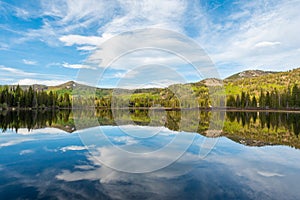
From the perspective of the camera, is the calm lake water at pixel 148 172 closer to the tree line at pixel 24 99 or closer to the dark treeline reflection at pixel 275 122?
the dark treeline reflection at pixel 275 122

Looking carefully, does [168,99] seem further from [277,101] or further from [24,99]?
[24,99]

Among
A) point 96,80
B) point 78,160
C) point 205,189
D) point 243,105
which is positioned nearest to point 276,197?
point 205,189

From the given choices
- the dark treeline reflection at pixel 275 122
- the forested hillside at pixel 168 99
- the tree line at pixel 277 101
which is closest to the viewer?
the dark treeline reflection at pixel 275 122

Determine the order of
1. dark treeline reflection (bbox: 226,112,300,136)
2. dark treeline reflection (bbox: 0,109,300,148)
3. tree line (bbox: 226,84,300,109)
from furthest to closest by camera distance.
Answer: tree line (bbox: 226,84,300,109) → dark treeline reflection (bbox: 226,112,300,136) → dark treeline reflection (bbox: 0,109,300,148)

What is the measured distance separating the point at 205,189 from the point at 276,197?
101 inches

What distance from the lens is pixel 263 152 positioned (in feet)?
56.7

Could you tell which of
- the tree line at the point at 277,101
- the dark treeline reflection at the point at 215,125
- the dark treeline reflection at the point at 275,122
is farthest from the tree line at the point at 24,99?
the tree line at the point at 277,101

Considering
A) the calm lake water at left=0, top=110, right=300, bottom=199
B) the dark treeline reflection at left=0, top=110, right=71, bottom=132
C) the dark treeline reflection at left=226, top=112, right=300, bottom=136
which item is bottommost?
the dark treeline reflection at left=226, top=112, right=300, bottom=136

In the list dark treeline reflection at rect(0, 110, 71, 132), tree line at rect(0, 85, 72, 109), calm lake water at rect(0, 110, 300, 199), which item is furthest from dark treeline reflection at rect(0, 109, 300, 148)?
tree line at rect(0, 85, 72, 109)

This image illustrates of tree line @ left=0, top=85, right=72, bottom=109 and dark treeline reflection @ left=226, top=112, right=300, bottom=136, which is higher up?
tree line @ left=0, top=85, right=72, bottom=109

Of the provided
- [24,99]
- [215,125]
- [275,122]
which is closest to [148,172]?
[215,125]

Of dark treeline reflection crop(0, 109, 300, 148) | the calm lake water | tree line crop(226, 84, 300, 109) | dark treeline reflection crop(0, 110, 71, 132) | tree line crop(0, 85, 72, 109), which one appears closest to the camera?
the calm lake water

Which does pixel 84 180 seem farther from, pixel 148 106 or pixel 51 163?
pixel 148 106

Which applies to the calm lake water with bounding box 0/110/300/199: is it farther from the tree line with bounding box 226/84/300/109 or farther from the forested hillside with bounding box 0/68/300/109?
the tree line with bounding box 226/84/300/109
